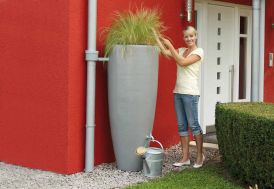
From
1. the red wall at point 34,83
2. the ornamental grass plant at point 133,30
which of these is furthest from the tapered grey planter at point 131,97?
the red wall at point 34,83

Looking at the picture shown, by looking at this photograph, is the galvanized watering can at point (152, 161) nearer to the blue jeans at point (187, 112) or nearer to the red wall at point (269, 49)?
the blue jeans at point (187, 112)

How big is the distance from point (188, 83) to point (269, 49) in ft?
13.9

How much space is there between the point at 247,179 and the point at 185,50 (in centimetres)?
185

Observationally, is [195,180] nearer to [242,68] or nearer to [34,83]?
[34,83]

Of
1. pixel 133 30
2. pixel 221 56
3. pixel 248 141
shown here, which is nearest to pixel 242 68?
pixel 221 56

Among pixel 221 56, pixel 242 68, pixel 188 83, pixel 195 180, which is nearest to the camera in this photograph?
pixel 195 180

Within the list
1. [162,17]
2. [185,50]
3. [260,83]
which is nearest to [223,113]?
[185,50]

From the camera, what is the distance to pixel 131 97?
242 inches

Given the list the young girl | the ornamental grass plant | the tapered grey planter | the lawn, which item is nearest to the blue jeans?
the young girl

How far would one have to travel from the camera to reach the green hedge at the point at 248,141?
521 centimetres

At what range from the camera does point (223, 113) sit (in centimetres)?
598

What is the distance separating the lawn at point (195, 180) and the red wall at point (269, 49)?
4.01 m

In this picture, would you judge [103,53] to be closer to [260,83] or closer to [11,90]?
[11,90]

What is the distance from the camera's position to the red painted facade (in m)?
6.07
